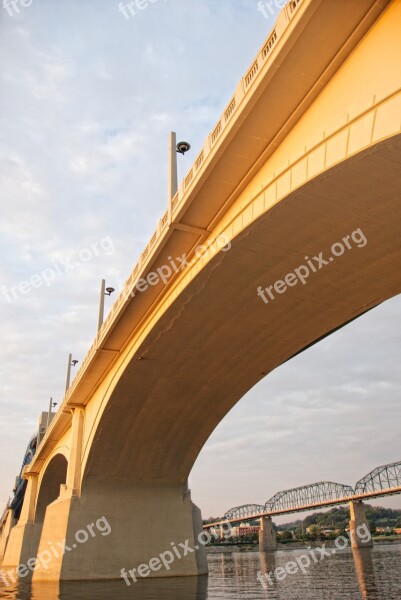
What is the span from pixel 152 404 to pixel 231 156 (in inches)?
656

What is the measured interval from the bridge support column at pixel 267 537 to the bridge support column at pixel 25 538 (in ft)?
186

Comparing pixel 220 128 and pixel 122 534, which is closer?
pixel 220 128

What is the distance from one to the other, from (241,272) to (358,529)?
245ft

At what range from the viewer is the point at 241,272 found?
16.2 metres

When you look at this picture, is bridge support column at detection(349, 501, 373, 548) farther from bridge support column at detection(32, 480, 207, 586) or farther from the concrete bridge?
the concrete bridge

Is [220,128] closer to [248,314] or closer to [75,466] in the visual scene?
[248,314]

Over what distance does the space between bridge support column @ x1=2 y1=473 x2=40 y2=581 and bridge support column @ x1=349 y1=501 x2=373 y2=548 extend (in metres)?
49.7

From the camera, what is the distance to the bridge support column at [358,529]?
249ft

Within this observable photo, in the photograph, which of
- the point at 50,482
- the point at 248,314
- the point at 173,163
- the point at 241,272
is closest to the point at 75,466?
the point at 248,314

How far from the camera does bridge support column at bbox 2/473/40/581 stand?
45.4 m

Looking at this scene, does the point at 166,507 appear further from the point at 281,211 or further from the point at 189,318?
the point at 281,211

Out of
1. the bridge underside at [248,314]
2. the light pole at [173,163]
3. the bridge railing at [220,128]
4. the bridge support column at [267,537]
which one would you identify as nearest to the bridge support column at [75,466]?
the bridge underside at [248,314]

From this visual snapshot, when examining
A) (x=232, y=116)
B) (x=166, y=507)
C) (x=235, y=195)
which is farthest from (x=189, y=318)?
(x=166, y=507)

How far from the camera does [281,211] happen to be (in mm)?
12602
